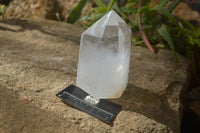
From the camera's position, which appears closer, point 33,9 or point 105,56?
point 105,56

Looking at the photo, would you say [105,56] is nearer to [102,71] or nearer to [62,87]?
[102,71]

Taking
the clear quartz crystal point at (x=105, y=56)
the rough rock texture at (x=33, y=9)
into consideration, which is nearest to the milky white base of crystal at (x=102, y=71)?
the clear quartz crystal point at (x=105, y=56)

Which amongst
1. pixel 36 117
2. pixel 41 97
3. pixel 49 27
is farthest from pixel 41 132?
pixel 49 27

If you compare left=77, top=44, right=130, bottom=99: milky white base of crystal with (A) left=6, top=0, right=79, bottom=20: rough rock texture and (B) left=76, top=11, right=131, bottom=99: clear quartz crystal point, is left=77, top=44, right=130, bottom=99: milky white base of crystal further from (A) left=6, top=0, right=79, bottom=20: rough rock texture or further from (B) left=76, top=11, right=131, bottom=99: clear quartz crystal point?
(A) left=6, top=0, right=79, bottom=20: rough rock texture

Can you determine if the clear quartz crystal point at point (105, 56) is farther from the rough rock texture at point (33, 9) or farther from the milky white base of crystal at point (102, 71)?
the rough rock texture at point (33, 9)

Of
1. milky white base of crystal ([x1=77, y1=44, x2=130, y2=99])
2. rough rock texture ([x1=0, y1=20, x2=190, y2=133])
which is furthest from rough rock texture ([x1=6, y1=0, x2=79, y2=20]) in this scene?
milky white base of crystal ([x1=77, y1=44, x2=130, y2=99])

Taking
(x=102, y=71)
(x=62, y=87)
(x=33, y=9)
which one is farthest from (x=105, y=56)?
(x=33, y=9)
